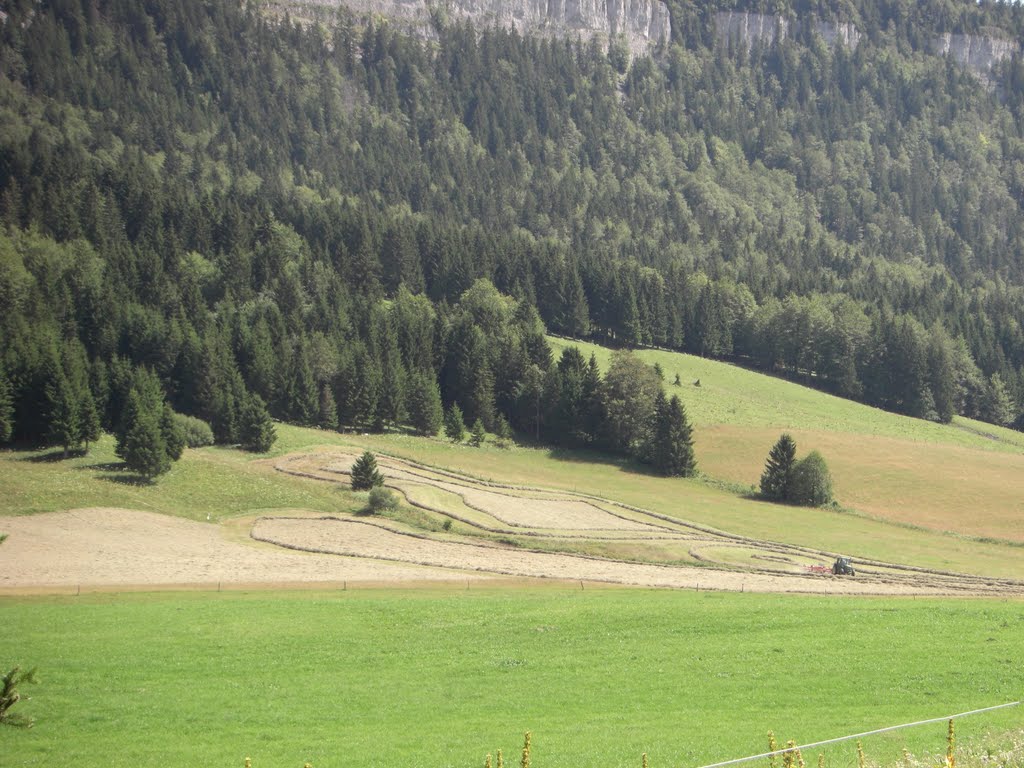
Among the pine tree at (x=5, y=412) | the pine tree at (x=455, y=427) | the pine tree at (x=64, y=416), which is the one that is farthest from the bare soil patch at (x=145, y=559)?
the pine tree at (x=455, y=427)

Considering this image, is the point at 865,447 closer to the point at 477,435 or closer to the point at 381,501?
the point at 477,435

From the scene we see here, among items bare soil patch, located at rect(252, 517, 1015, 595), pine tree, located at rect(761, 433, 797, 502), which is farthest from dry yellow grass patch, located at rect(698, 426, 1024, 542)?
bare soil patch, located at rect(252, 517, 1015, 595)

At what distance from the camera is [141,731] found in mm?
27750

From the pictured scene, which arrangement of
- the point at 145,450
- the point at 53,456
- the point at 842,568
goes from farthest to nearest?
1. the point at 53,456
2. the point at 145,450
3. the point at 842,568

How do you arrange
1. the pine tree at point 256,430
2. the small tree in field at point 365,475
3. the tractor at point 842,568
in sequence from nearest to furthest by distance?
the tractor at point 842,568 < the small tree in field at point 365,475 < the pine tree at point 256,430

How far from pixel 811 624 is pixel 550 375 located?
84371 mm

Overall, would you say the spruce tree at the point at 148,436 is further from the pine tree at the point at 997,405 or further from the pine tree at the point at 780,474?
the pine tree at the point at 997,405

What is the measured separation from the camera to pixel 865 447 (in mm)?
114562

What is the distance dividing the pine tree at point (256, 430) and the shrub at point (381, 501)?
20.8 metres

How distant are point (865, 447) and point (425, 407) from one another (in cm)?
4821

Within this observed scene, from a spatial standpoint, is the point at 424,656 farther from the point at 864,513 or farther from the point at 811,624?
the point at 864,513

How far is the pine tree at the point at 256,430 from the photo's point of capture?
9294 centimetres

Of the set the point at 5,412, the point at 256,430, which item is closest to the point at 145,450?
the point at 5,412

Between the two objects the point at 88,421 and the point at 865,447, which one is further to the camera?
the point at 865,447
